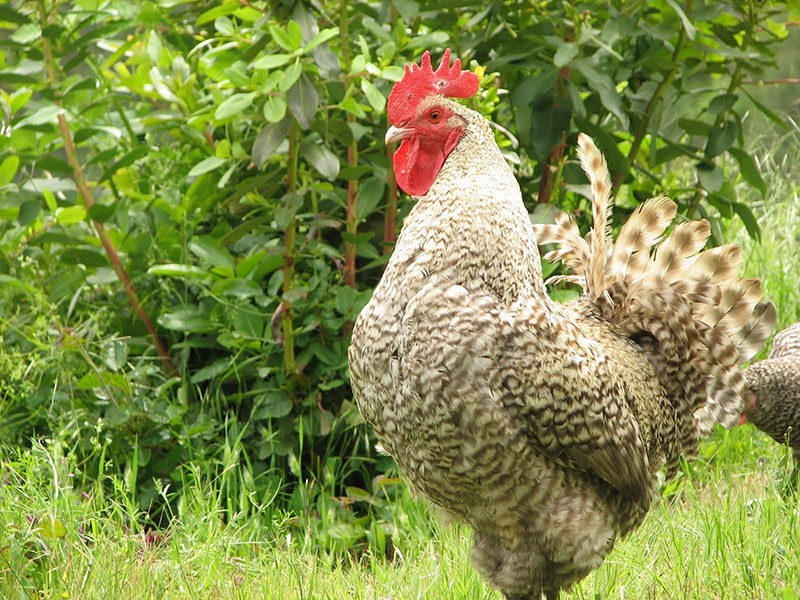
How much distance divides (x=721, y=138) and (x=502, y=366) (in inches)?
93.8

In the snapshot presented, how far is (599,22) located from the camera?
5.06 m

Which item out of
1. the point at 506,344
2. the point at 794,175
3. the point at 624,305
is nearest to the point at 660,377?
the point at 624,305

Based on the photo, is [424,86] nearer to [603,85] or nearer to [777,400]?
[603,85]

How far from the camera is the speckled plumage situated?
501cm

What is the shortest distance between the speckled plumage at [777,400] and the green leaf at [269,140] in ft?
7.96

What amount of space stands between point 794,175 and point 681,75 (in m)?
3.56

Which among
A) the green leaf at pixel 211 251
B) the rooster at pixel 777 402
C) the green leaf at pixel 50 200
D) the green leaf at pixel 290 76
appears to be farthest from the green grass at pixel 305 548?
the green leaf at pixel 290 76

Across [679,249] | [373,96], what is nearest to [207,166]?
[373,96]

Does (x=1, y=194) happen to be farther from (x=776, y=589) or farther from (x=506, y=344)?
(x=776, y=589)

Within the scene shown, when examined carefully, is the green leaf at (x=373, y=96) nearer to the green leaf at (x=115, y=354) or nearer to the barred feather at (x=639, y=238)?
the barred feather at (x=639, y=238)

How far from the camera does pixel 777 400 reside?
5.05m

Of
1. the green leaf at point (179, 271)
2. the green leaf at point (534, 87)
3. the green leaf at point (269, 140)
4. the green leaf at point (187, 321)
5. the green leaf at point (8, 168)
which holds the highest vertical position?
the green leaf at point (534, 87)

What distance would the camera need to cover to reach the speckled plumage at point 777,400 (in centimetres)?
501

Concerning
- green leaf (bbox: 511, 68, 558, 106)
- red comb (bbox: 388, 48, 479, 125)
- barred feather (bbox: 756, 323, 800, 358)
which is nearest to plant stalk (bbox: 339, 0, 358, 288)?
green leaf (bbox: 511, 68, 558, 106)
